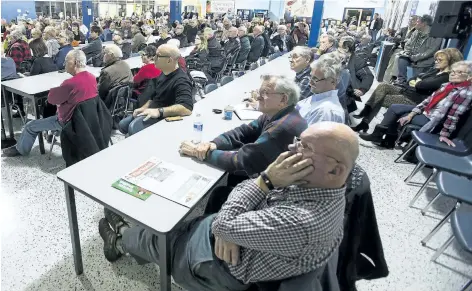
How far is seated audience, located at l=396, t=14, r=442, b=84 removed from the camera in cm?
505

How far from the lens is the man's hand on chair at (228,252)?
1165 millimetres

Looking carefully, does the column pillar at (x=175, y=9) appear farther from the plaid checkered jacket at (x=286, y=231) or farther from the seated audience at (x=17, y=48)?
the plaid checkered jacket at (x=286, y=231)

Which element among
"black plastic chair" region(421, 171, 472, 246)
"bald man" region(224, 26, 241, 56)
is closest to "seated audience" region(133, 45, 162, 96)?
"bald man" region(224, 26, 241, 56)

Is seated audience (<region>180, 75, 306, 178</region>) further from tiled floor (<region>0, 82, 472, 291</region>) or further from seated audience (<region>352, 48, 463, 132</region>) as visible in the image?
seated audience (<region>352, 48, 463, 132</region>)

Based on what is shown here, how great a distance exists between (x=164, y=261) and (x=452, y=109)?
3.08 meters

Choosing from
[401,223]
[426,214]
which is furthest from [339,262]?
[426,214]

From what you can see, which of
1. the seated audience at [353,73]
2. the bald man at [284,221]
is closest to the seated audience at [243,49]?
the seated audience at [353,73]

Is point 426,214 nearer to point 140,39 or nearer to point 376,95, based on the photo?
point 376,95

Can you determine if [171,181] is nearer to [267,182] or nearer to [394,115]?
[267,182]

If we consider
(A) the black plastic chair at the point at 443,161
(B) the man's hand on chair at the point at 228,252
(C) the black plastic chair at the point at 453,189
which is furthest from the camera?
(A) the black plastic chair at the point at 443,161

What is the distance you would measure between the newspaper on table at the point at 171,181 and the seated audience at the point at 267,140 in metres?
0.17

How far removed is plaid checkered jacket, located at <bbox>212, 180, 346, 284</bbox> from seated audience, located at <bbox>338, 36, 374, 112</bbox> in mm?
3625

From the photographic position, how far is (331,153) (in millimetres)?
995

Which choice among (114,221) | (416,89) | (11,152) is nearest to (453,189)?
(114,221)
